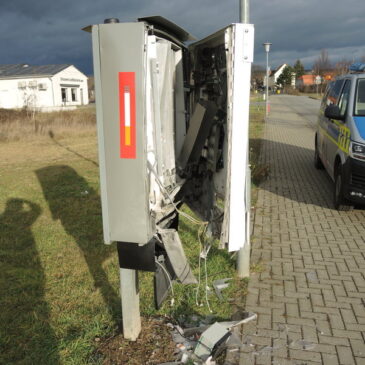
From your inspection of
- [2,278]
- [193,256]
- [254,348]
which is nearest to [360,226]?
[193,256]

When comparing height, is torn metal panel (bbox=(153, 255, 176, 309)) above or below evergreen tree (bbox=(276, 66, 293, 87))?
below

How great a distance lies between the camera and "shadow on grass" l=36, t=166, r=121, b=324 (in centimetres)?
413

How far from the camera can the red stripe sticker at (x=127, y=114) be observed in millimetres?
2238

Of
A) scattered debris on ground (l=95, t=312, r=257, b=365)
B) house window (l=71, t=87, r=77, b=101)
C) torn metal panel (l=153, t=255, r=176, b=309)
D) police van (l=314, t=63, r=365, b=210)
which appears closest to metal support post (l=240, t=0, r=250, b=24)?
torn metal panel (l=153, t=255, r=176, b=309)

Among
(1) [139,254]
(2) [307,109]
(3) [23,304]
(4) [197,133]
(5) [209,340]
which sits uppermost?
(4) [197,133]

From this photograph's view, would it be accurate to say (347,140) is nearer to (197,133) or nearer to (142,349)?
(197,133)

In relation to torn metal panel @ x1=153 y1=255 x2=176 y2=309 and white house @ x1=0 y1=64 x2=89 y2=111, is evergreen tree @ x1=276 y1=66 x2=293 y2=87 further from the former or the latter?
torn metal panel @ x1=153 y1=255 x2=176 y2=309

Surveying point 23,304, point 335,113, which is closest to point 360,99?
point 335,113

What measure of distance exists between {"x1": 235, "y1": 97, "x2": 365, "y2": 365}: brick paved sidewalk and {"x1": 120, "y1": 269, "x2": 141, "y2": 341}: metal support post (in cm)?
89

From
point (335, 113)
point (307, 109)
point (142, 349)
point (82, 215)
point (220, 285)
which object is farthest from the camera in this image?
point (307, 109)

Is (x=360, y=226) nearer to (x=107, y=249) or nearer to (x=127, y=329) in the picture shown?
(x=107, y=249)

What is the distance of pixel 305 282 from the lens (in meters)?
4.12

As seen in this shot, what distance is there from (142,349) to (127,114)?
1.90 meters

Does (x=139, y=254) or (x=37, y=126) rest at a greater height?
(x=139, y=254)
